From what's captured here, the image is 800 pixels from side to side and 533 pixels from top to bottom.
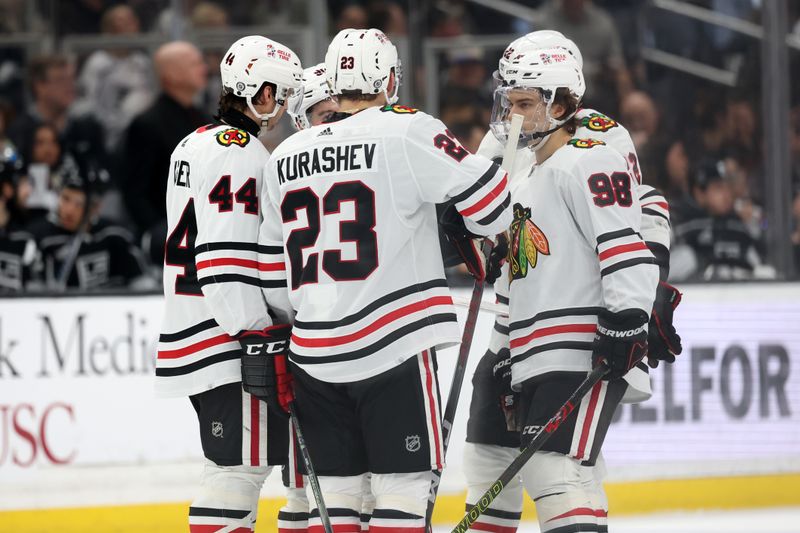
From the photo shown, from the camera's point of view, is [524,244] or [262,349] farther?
[524,244]

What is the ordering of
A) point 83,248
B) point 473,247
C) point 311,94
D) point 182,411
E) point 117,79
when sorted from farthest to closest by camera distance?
point 117,79
point 83,248
point 182,411
point 311,94
point 473,247

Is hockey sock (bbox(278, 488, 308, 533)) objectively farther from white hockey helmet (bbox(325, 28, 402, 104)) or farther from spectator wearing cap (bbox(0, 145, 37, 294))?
spectator wearing cap (bbox(0, 145, 37, 294))

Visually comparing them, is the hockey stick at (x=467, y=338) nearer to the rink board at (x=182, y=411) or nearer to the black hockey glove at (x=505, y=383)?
the black hockey glove at (x=505, y=383)

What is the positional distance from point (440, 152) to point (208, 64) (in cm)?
325

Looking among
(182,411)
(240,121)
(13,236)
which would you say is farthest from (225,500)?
(13,236)

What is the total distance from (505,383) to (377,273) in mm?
609

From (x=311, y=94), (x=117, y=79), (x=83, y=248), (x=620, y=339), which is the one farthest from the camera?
(x=117, y=79)

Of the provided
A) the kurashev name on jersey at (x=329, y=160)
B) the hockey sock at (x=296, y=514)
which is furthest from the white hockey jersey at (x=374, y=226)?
the hockey sock at (x=296, y=514)

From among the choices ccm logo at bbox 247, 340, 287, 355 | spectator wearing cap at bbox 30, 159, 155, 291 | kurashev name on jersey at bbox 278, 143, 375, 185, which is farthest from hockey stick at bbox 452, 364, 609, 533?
spectator wearing cap at bbox 30, 159, 155, 291

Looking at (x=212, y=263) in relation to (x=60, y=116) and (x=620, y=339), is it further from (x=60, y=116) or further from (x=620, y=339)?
(x=60, y=116)

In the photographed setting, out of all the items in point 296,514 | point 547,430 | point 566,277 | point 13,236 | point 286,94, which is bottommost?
point 296,514

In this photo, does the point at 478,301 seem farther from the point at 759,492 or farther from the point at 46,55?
the point at 46,55

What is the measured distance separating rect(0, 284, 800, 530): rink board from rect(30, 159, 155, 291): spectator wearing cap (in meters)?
0.44

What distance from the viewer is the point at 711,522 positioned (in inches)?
175
